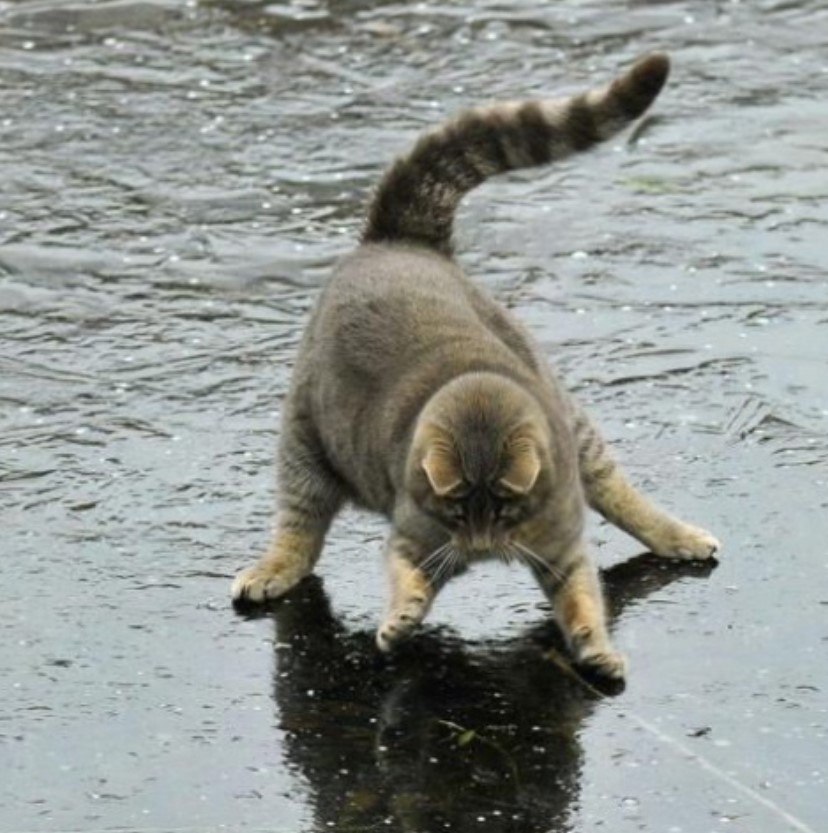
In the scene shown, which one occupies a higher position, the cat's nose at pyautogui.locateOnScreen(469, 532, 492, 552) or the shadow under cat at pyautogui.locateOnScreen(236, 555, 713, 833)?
the cat's nose at pyautogui.locateOnScreen(469, 532, 492, 552)

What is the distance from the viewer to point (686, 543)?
6789mm

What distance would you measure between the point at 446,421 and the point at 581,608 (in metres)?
0.58

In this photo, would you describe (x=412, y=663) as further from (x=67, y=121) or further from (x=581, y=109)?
(x=67, y=121)

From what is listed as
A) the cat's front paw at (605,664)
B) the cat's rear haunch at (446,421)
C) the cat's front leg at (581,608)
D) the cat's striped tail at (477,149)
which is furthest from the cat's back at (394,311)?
the cat's front paw at (605,664)

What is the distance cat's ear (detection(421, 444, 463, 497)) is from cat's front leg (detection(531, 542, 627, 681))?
37 cm

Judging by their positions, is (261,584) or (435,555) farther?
(261,584)

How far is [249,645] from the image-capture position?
252 inches

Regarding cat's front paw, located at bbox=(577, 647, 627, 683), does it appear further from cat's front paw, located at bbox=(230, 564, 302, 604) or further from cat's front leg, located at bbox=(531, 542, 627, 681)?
cat's front paw, located at bbox=(230, 564, 302, 604)

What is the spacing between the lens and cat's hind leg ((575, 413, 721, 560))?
6801 millimetres

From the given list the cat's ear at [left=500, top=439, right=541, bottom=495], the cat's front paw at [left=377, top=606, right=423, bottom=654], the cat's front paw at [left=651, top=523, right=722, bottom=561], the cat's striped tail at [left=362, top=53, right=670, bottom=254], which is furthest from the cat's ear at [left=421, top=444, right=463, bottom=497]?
the cat's striped tail at [left=362, top=53, right=670, bottom=254]

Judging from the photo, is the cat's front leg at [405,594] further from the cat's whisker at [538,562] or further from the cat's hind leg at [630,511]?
the cat's hind leg at [630,511]

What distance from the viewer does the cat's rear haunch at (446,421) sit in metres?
6.07

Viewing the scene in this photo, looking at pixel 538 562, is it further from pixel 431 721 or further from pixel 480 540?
pixel 431 721

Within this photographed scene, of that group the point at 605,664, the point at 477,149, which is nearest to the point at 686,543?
the point at 605,664
